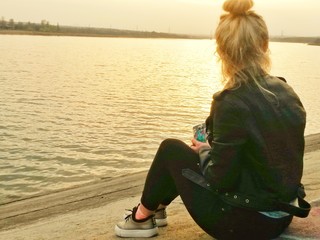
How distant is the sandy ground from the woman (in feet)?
2.10

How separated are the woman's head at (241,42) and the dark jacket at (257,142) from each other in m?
0.10

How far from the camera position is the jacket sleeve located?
317cm

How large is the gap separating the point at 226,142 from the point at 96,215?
257cm

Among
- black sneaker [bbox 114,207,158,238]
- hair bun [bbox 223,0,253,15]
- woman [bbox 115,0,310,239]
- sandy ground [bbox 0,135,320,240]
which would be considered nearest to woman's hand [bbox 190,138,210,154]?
woman [bbox 115,0,310,239]

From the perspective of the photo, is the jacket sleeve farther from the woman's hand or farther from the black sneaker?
the black sneaker

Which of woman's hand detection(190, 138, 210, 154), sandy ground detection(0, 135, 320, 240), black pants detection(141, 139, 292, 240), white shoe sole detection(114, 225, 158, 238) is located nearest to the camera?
black pants detection(141, 139, 292, 240)

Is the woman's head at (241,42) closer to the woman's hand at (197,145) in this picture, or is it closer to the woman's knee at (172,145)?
the woman's hand at (197,145)

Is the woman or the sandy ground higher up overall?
the woman

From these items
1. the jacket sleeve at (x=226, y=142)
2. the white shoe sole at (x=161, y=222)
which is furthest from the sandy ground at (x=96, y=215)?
the jacket sleeve at (x=226, y=142)

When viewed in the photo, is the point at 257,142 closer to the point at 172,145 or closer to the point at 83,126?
the point at 172,145

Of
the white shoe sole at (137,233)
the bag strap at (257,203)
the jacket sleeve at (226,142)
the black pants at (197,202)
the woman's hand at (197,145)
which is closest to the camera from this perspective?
the jacket sleeve at (226,142)

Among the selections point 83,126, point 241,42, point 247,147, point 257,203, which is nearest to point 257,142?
point 247,147

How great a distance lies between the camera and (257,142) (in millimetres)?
3223

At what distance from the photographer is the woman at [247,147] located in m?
3.19
